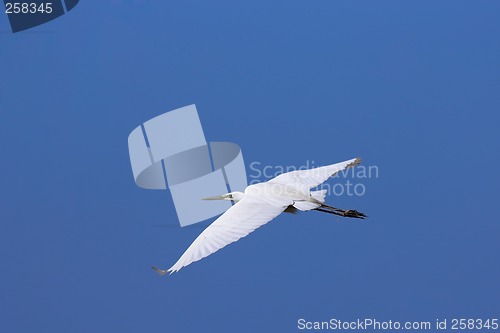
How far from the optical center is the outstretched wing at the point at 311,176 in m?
3.46

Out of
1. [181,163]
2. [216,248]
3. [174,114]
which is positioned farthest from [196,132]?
[216,248]

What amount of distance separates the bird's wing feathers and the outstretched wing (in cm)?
24

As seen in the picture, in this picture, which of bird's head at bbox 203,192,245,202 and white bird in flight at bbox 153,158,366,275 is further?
bird's head at bbox 203,192,245,202

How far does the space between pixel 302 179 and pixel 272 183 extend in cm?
14

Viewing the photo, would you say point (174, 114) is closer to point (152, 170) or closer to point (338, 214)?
point (152, 170)

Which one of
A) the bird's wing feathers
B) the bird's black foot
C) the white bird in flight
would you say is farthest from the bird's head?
the bird's black foot

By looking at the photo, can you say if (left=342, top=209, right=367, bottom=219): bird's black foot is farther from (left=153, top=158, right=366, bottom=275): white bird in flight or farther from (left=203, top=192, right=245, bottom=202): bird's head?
(left=203, top=192, right=245, bottom=202): bird's head

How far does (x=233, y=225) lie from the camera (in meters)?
3.03

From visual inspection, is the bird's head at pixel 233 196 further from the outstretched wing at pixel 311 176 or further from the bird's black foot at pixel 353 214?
the bird's black foot at pixel 353 214

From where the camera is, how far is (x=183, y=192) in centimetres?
374

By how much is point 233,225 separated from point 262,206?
20 centimetres

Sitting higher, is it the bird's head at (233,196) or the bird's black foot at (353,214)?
the bird's head at (233,196)

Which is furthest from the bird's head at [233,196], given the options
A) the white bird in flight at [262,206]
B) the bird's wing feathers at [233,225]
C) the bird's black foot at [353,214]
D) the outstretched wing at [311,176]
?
the bird's black foot at [353,214]

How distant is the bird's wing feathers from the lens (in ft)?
9.32
